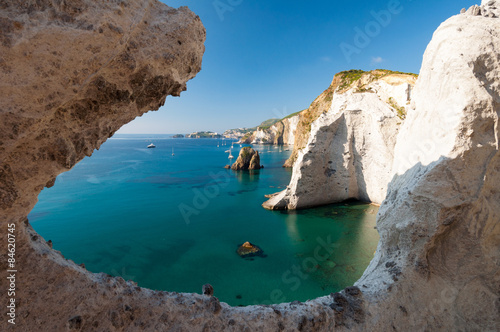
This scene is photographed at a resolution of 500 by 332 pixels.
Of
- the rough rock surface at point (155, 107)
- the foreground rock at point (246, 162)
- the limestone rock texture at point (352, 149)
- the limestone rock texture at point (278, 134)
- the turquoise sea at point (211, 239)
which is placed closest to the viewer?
the rough rock surface at point (155, 107)

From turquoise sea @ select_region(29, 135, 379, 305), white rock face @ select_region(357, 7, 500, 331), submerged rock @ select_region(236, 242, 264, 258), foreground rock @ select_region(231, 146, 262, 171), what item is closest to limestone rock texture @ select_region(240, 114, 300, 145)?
foreground rock @ select_region(231, 146, 262, 171)

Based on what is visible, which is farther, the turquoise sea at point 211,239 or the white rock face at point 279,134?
the white rock face at point 279,134

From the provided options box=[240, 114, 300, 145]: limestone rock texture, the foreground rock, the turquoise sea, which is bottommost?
the turquoise sea

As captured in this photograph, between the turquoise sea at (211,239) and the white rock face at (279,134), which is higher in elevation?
the white rock face at (279,134)

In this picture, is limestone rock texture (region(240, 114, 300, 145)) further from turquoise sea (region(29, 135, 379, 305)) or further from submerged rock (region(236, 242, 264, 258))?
submerged rock (region(236, 242, 264, 258))

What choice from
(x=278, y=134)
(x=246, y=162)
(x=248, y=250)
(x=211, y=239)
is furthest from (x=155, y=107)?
(x=278, y=134)

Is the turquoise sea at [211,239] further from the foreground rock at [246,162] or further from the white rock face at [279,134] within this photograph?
the white rock face at [279,134]

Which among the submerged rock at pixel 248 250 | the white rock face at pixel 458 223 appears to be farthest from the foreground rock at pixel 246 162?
the white rock face at pixel 458 223
